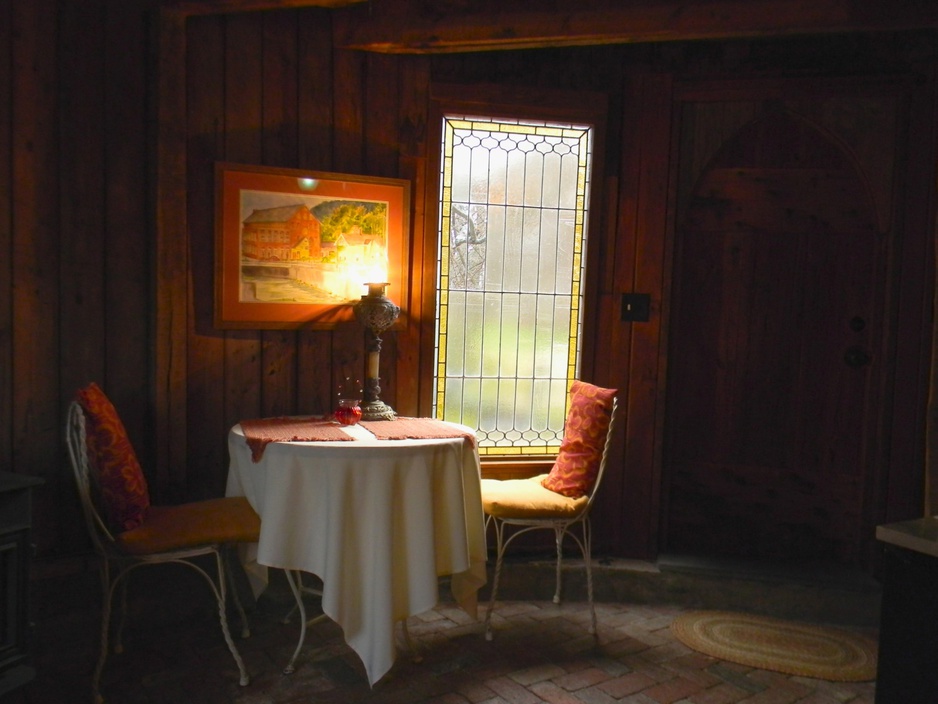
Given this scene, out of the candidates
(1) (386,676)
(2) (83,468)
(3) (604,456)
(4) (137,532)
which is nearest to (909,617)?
(3) (604,456)

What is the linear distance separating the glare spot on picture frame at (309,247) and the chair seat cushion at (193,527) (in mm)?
976

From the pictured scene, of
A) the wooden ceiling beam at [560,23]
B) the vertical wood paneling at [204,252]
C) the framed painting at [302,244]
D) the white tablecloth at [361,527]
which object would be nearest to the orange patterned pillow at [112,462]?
the white tablecloth at [361,527]

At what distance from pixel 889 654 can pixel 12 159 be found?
326 cm

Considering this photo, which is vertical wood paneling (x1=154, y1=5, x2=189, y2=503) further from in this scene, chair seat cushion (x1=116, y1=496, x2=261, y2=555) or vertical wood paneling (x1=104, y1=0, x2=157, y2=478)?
chair seat cushion (x1=116, y1=496, x2=261, y2=555)

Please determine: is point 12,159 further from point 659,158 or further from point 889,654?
point 889,654

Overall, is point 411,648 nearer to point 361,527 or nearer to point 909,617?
point 361,527

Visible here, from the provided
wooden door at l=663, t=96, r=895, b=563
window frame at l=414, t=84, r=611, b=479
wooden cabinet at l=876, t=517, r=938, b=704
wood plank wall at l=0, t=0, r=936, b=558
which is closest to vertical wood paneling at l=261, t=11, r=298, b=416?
wood plank wall at l=0, t=0, r=936, b=558

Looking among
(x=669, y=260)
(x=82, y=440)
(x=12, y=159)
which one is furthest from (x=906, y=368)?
(x=12, y=159)

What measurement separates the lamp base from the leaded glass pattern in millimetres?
520

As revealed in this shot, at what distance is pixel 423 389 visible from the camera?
12.5ft

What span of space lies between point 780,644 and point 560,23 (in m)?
2.82

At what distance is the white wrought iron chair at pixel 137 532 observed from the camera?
2635 mm

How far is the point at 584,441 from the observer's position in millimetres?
3230

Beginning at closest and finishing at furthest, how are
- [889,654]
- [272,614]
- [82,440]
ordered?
[889,654] → [82,440] → [272,614]
